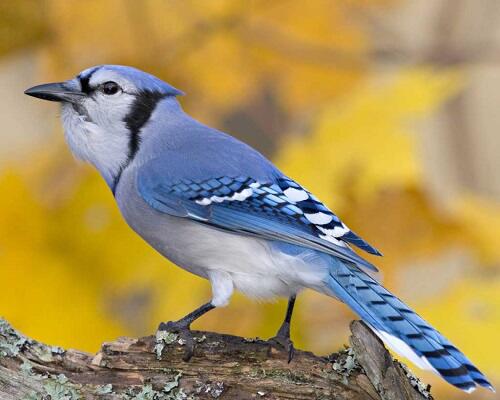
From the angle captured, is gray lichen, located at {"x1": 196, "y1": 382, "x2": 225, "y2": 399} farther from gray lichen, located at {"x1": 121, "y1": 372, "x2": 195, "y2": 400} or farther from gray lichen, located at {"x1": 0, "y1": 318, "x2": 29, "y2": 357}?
gray lichen, located at {"x1": 0, "y1": 318, "x2": 29, "y2": 357}

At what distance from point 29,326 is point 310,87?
772mm

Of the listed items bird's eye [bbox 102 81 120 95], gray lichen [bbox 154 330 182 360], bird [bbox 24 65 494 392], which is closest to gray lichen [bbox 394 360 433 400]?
bird [bbox 24 65 494 392]

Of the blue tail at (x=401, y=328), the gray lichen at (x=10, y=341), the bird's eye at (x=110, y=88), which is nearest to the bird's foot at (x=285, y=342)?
the blue tail at (x=401, y=328)

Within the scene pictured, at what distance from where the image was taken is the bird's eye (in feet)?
5.51

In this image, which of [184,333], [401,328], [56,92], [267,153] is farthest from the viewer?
[267,153]

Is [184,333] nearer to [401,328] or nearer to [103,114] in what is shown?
[401,328]

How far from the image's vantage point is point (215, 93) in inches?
81.3

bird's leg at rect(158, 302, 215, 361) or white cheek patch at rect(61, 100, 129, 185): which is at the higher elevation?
white cheek patch at rect(61, 100, 129, 185)

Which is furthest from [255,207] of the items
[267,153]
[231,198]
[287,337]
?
[267,153]

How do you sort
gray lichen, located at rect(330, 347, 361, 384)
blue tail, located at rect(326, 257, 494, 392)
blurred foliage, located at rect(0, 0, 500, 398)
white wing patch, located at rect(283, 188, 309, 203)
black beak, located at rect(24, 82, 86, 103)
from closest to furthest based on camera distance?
blue tail, located at rect(326, 257, 494, 392) → gray lichen, located at rect(330, 347, 361, 384) → white wing patch, located at rect(283, 188, 309, 203) → black beak, located at rect(24, 82, 86, 103) → blurred foliage, located at rect(0, 0, 500, 398)

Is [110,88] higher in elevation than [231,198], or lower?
higher

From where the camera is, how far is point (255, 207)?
4.98 ft

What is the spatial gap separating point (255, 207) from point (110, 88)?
0.36 m

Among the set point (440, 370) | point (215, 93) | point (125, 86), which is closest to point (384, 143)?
point (215, 93)
